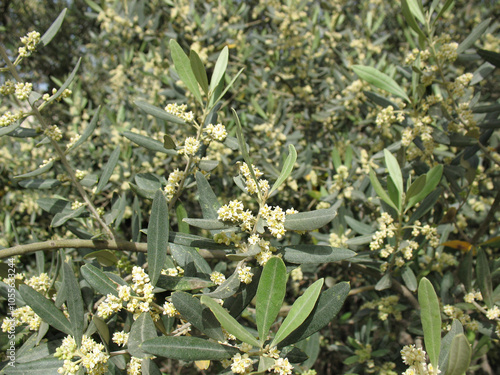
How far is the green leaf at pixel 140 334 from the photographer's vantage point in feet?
3.22

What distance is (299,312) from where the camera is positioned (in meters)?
1.00

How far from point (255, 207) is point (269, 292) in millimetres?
2294

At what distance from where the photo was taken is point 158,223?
111cm

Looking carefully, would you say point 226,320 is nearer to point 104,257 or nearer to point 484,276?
point 104,257

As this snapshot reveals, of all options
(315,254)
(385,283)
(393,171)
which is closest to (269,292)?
(315,254)

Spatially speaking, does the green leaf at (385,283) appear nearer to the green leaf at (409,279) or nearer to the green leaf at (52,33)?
the green leaf at (409,279)

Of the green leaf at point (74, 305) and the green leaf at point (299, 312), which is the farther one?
the green leaf at point (74, 305)

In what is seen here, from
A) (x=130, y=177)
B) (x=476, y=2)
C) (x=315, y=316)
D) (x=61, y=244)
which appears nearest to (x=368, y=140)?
(x=130, y=177)

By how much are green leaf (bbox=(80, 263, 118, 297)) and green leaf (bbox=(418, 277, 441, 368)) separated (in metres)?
0.91

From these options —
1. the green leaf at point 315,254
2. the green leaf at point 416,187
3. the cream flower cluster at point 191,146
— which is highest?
the cream flower cluster at point 191,146

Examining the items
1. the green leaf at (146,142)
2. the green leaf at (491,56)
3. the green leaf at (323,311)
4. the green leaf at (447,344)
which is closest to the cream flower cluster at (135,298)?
the green leaf at (323,311)

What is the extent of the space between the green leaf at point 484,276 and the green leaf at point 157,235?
51.8 inches

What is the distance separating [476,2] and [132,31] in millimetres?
4265

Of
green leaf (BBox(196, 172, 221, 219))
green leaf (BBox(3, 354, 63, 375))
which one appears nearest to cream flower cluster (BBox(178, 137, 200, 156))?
green leaf (BBox(196, 172, 221, 219))
